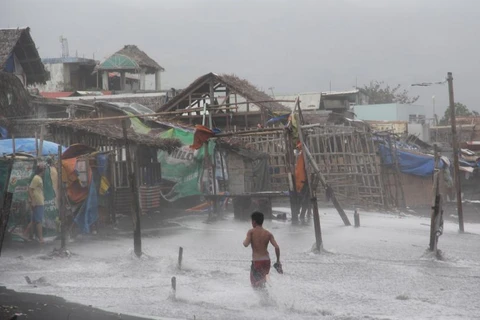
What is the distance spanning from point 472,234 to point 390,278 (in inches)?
272

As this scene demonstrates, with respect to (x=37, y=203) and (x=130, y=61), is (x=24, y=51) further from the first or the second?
(x=130, y=61)

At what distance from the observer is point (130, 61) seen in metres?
43.9

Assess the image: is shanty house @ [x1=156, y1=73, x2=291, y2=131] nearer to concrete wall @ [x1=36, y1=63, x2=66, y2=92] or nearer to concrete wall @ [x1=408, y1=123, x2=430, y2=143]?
concrete wall @ [x1=408, y1=123, x2=430, y2=143]

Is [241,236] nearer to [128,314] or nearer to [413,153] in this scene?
[128,314]

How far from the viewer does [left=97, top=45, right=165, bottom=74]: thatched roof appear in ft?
141

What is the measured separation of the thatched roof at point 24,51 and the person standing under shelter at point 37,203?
34.8ft

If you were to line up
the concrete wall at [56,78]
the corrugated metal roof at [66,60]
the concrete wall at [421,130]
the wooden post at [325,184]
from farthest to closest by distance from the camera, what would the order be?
the corrugated metal roof at [66,60] → the concrete wall at [56,78] → the concrete wall at [421,130] → the wooden post at [325,184]

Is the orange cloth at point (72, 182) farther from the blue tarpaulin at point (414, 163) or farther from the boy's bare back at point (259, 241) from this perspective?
the blue tarpaulin at point (414, 163)

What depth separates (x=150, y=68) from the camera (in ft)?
153

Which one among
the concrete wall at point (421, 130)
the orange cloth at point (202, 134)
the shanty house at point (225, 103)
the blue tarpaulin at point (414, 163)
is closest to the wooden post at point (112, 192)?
the orange cloth at point (202, 134)

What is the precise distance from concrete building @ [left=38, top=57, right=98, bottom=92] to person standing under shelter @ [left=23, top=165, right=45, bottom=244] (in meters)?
31.8

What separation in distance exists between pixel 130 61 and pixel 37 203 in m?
30.9

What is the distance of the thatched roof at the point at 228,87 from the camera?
91.3 ft

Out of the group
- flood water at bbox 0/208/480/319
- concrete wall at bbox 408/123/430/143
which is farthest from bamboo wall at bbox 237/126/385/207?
concrete wall at bbox 408/123/430/143
